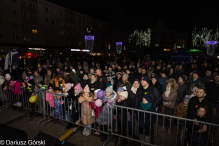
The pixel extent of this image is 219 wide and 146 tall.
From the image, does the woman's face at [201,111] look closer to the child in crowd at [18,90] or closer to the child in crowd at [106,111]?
the child in crowd at [106,111]

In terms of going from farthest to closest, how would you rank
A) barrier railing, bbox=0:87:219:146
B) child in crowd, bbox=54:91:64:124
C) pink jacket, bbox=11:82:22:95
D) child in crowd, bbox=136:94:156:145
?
pink jacket, bbox=11:82:22:95, child in crowd, bbox=54:91:64:124, child in crowd, bbox=136:94:156:145, barrier railing, bbox=0:87:219:146

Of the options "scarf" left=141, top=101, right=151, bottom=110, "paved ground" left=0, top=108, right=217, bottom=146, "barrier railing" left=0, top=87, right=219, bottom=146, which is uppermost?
"scarf" left=141, top=101, right=151, bottom=110

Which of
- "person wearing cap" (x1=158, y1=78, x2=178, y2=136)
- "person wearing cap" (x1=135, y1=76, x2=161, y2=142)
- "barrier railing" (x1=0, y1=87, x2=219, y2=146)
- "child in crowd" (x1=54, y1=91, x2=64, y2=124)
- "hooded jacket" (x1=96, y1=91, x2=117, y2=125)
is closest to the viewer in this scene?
"barrier railing" (x1=0, y1=87, x2=219, y2=146)

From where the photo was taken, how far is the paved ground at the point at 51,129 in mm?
4055

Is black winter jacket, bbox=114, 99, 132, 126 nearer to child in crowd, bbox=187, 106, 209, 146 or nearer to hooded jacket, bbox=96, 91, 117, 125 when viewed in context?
hooded jacket, bbox=96, 91, 117, 125

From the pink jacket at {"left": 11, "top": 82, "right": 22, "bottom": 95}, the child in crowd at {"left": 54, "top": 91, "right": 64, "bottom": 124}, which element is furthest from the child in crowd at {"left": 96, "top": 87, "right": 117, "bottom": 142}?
the pink jacket at {"left": 11, "top": 82, "right": 22, "bottom": 95}

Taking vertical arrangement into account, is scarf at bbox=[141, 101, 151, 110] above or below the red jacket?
above

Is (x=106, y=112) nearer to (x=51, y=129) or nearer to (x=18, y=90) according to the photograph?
(x=51, y=129)

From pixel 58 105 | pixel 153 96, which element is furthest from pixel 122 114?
pixel 58 105

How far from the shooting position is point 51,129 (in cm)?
468

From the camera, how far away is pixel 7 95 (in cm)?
675

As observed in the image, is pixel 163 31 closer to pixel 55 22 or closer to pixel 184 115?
pixel 55 22

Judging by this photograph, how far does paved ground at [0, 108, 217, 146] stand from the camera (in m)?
4.05

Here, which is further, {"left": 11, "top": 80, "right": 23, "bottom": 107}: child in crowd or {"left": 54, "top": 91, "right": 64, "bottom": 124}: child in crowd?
{"left": 11, "top": 80, "right": 23, "bottom": 107}: child in crowd
